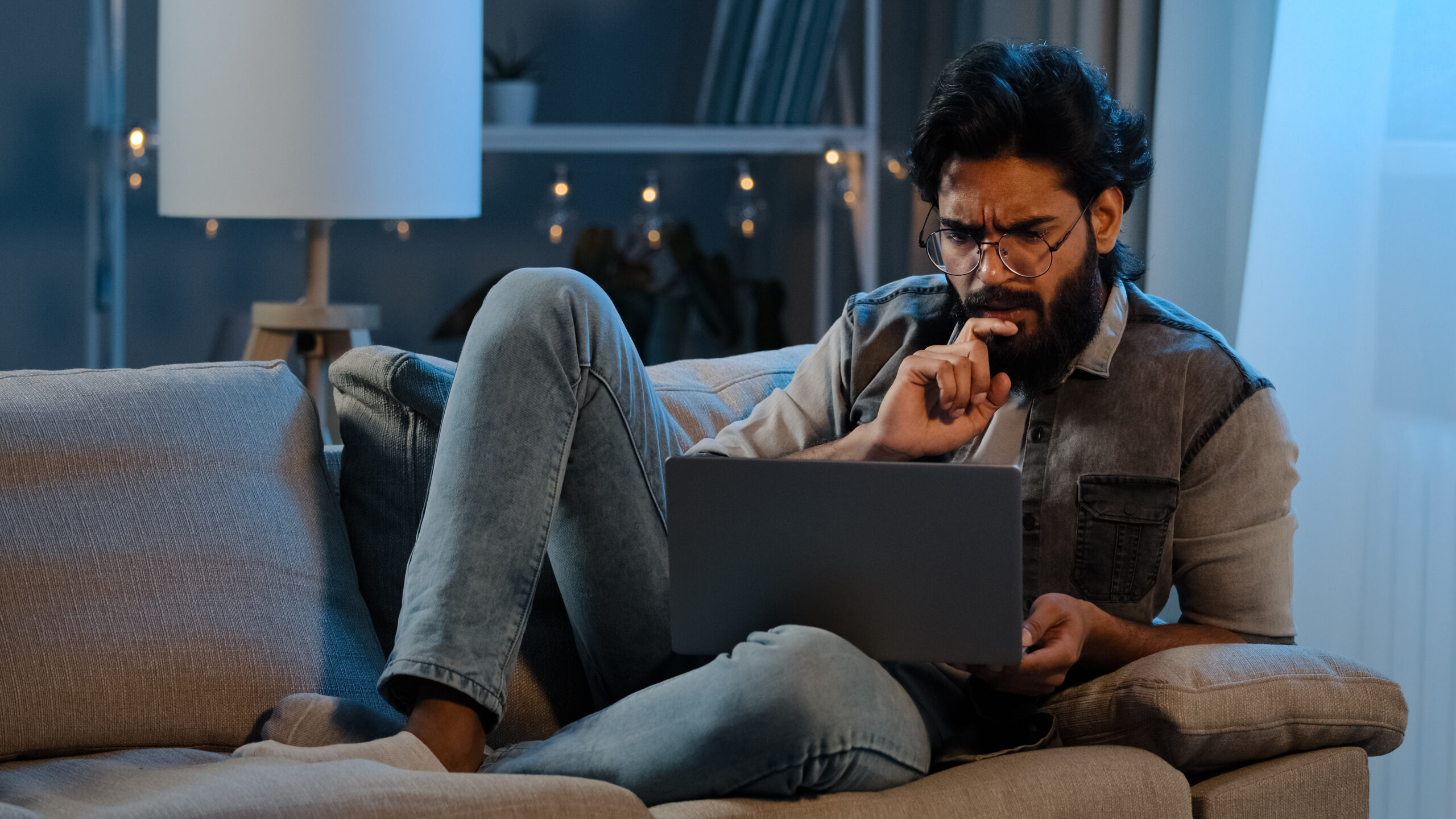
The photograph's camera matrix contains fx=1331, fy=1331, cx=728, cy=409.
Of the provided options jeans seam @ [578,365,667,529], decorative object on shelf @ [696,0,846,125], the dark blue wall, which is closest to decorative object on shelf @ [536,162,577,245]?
the dark blue wall

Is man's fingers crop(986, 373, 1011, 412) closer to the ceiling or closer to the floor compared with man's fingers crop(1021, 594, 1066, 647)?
closer to the ceiling

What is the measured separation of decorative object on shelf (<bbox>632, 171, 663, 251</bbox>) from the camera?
298 cm

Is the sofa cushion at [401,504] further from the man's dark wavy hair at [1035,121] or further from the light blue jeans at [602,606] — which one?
the man's dark wavy hair at [1035,121]

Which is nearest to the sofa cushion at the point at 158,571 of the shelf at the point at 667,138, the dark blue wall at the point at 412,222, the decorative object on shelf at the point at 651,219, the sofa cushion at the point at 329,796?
the sofa cushion at the point at 329,796

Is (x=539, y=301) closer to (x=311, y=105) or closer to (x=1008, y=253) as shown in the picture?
(x=1008, y=253)

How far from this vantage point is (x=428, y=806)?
0.95m

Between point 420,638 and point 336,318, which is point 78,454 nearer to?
point 420,638

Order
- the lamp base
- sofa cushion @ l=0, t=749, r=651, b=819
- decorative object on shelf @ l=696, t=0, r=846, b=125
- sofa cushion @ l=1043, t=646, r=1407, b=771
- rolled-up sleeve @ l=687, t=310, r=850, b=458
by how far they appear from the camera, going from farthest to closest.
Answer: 1. decorative object on shelf @ l=696, t=0, r=846, b=125
2. the lamp base
3. rolled-up sleeve @ l=687, t=310, r=850, b=458
4. sofa cushion @ l=1043, t=646, r=1407, b=771
5. sofa cushion @ l=0, t=749, r=651, b=819

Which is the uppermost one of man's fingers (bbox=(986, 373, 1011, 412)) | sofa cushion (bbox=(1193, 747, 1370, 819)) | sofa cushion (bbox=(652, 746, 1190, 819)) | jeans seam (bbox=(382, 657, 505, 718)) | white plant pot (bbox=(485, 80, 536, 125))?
white plant pot (bbox=(485, 80, 536, 125))

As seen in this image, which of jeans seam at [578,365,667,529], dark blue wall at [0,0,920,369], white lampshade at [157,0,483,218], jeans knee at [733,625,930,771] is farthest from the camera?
dark blue wall at [0,0,920,369]

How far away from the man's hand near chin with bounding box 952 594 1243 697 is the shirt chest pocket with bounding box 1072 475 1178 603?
62mm

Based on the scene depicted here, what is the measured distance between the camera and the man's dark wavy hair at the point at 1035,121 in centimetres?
138

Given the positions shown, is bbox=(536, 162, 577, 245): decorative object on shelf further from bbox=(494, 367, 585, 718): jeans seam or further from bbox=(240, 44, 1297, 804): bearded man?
bbox=(494, 367, 585, 718): jeans seam

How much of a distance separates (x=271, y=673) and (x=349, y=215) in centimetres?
83
